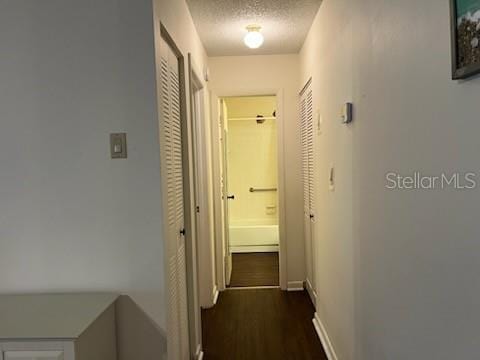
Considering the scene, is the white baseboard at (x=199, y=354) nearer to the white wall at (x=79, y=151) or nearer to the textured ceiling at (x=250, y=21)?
the white wall at (x=79, y=151)

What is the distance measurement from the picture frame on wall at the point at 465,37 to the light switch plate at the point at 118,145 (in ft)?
4.20

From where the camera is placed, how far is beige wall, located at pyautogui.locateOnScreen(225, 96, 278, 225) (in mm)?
6180

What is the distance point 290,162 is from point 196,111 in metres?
1.20

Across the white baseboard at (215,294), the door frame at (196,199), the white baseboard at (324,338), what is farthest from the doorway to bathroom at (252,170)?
the white baseboard at (324,338)

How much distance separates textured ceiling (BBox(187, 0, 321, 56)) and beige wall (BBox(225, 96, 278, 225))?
7.68 ft

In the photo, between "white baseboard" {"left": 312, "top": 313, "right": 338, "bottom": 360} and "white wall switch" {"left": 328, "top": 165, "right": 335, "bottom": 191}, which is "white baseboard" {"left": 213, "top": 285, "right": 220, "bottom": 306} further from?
"white wall switch" {"left": 328, "top": 165, "right": 335, "bottom": 191}

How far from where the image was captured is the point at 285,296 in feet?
13.0

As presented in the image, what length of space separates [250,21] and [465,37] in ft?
7.71

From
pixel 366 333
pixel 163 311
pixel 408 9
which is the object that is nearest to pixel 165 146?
A: pixel 163 311

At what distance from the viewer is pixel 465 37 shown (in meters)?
0.92

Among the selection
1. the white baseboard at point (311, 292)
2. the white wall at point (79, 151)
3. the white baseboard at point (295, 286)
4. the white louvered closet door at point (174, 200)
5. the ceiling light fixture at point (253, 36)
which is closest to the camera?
the white wall at point (79, 151)

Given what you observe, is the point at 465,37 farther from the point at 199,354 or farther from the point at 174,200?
the point at 199,354

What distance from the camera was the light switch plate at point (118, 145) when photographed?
5.63 feet

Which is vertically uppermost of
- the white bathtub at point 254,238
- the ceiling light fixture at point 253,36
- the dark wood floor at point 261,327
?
the ceiling light fixture at point 253,36
